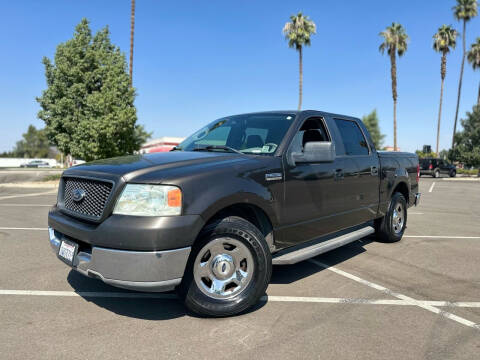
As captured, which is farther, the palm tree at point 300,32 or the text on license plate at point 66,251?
the palm tree at point 300,32

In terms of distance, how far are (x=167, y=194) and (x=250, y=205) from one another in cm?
85

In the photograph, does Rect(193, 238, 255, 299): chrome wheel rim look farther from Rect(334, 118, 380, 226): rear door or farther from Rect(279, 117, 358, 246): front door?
Rect(334, 118, 380, 226): rear door

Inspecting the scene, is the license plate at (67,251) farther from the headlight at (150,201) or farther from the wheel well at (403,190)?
the wheel well at (403,190)

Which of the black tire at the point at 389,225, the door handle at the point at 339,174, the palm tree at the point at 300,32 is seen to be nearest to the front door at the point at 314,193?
the door handle at the point at 339,174

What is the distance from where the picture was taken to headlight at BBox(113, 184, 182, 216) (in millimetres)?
2840

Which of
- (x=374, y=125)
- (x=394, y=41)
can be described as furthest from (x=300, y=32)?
(x=374, y=125)

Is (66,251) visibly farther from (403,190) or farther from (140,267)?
(403,190)

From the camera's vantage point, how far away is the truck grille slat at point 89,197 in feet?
9.86

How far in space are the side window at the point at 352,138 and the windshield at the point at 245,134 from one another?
0.99m

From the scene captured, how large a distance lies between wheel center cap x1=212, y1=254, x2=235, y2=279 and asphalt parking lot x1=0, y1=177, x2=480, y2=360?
0.37 m

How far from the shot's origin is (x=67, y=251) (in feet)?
10.4

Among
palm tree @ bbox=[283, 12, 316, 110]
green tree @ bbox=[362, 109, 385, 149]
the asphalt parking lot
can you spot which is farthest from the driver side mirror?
green tree @ bbox=[362, 109, 385, 149]

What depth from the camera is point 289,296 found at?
3.69m

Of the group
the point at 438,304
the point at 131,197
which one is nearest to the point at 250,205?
the point at 131,197
